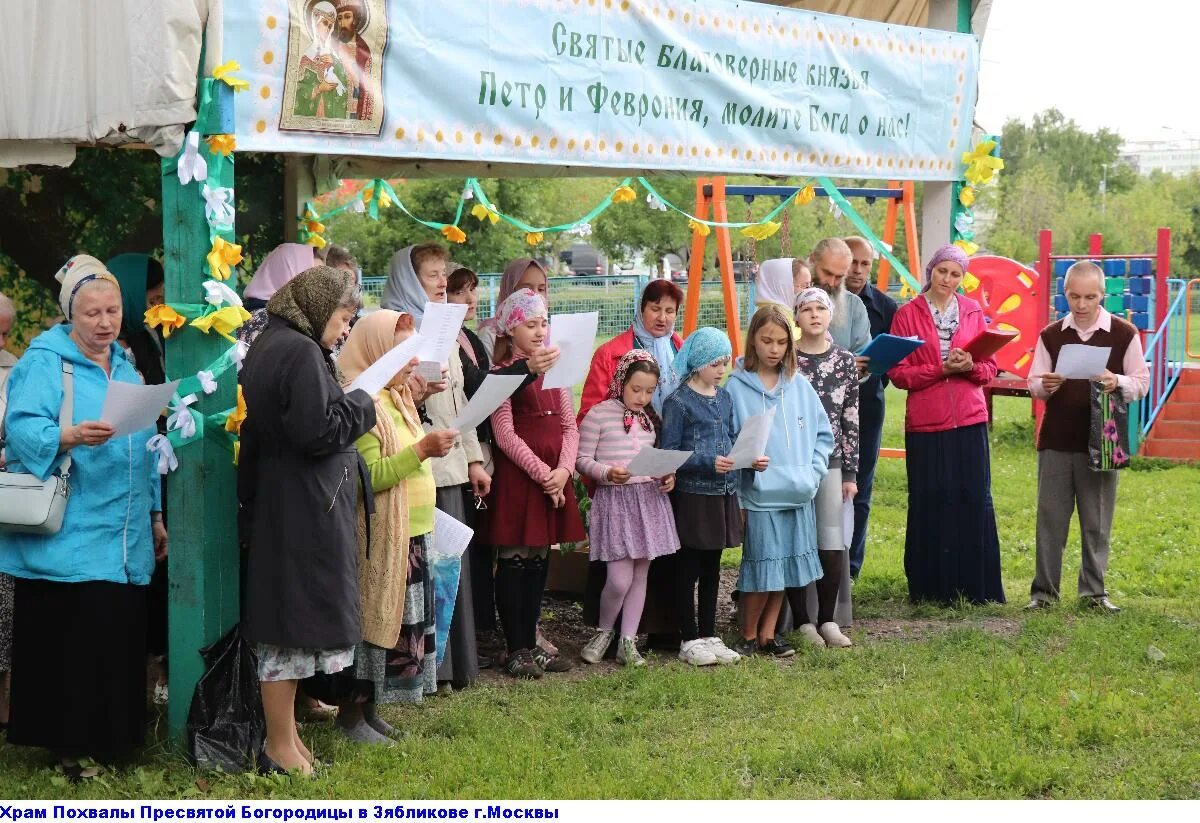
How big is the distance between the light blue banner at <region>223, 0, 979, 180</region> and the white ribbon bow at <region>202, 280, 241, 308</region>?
480mm

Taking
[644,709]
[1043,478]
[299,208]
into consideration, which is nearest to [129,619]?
[644,709]

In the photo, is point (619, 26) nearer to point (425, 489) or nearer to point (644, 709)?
point (425, 489)

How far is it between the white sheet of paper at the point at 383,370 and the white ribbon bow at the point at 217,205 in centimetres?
Answer: 72

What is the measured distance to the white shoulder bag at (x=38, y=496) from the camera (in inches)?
185

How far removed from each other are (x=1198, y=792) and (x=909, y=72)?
162 inches

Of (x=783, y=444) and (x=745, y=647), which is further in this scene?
(x=745, y=647)

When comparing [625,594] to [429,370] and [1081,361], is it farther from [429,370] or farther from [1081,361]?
[1081,361]

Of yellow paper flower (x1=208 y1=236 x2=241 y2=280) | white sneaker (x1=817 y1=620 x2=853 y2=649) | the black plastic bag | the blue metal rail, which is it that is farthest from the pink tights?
the blue metal rail

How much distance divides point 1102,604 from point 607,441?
3.05 m

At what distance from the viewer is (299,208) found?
8.88 meters

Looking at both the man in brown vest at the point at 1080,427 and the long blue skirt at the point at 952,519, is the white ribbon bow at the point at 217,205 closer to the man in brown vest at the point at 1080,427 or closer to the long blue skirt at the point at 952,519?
the long blue skirt at the point at 952,519

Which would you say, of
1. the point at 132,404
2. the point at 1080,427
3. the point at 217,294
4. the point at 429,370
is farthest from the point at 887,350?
the point at 132,404

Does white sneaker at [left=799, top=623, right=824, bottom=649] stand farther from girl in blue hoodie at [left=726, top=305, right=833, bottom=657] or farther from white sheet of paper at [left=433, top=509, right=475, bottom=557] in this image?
white sheet of paper at [left=433, top=509, right=475, bottom=557]

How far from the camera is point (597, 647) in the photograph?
22.2ft
